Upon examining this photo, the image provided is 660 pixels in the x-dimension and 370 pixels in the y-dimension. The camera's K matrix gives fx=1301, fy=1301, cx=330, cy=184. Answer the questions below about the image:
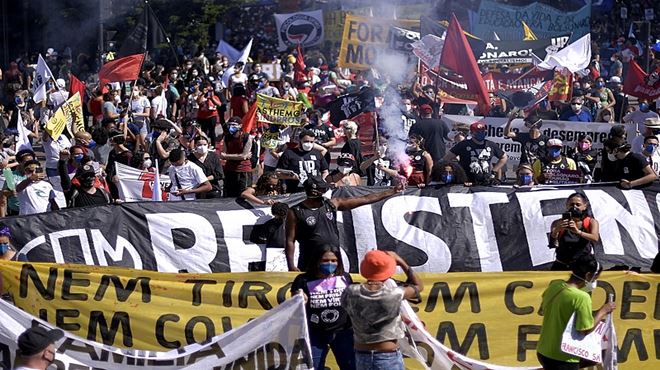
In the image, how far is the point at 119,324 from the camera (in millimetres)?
8984

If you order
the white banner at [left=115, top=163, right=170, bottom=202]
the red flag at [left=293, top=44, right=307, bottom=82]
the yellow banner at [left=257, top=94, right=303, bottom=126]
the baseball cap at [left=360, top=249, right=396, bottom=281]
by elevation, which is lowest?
the red flag at [left=293, top=44, right=307, bottom=82]

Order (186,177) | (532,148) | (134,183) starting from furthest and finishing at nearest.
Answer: (532,148), (134,183), (186,177)

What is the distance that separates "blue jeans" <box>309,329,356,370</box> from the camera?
26.7 ft

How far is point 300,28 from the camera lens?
28.5m

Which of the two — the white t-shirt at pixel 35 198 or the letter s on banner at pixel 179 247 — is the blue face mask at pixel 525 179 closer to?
the letter s on banner at pixel 179 247

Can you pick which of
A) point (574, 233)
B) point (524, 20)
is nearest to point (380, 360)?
point (574, 233)

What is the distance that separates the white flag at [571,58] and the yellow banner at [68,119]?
7888 millimetres

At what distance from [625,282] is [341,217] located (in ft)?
9.99

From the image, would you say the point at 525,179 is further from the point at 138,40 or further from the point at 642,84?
the point at 138,40

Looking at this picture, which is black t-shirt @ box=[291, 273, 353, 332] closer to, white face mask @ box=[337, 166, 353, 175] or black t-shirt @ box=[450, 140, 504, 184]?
white face mask @ box=[337, 166, 353, 175]

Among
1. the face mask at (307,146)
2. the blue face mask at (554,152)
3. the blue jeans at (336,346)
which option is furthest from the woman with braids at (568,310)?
the face mask at (307,146)

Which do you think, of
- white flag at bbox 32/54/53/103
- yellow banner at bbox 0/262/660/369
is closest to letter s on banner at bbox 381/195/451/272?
yellow banner at bbox 0/262/660/369

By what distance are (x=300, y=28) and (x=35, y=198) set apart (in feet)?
54.0

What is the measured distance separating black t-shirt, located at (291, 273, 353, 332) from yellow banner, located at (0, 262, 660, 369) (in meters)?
0.93
